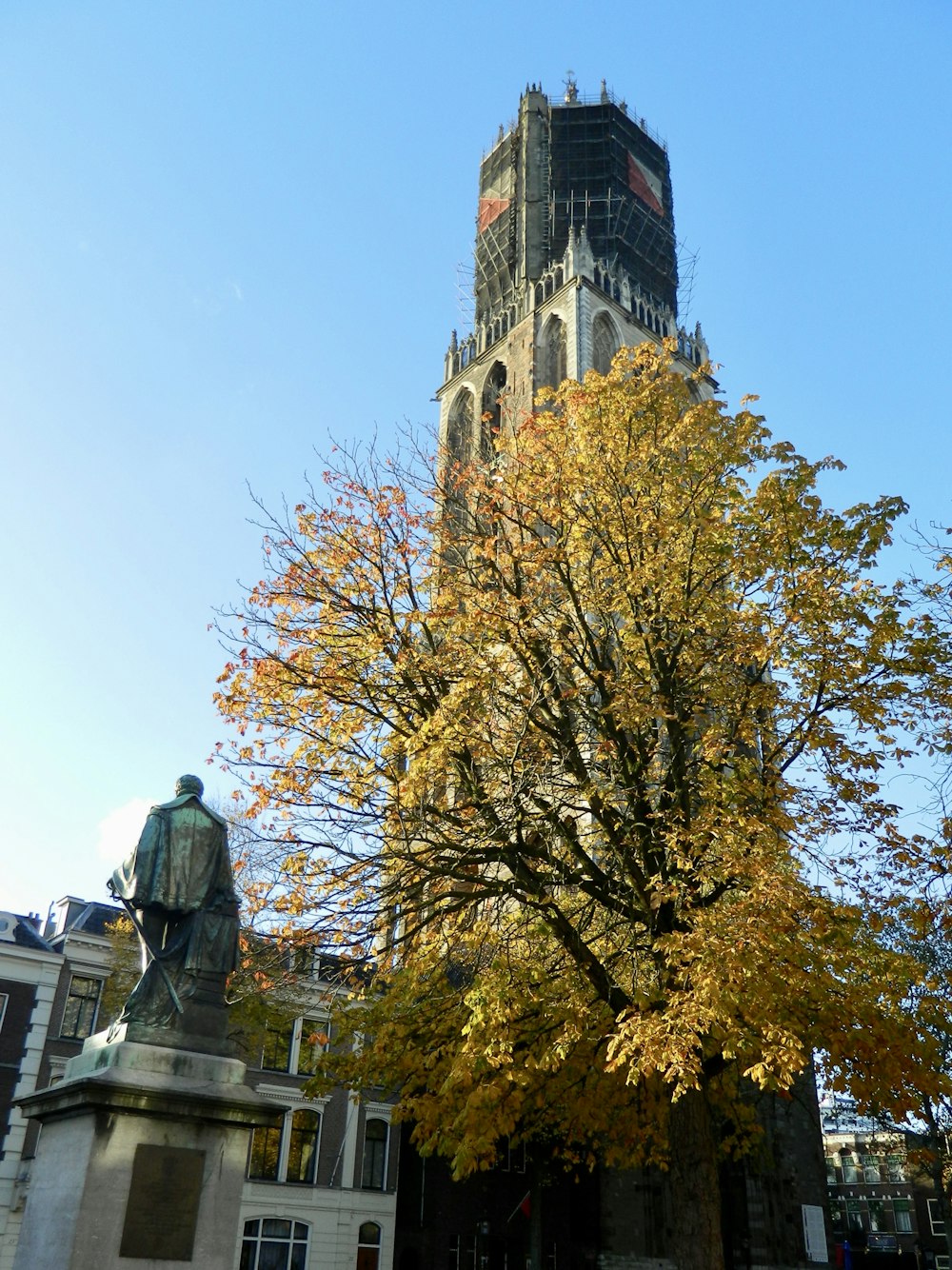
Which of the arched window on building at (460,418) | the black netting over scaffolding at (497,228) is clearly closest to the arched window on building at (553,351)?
the arched window on building at (460,418)

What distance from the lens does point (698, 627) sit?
45.4 ft

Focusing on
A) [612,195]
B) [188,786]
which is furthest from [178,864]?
[612,195]

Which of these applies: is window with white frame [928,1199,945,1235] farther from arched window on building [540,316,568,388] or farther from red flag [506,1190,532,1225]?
arched window on building [540,316,568,388]

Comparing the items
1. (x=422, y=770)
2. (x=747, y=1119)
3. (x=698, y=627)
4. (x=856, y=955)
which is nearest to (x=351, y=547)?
(x=422, y=770)

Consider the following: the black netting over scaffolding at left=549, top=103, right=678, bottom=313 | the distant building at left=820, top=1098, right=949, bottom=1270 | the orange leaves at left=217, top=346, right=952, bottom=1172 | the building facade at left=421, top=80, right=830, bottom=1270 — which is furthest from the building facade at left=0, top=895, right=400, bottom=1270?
the black netting over scaffolding at left=549, top=103, right=678, bottom=313

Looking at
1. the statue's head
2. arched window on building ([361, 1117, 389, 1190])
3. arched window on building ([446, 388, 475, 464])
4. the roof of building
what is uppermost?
arched window on building ([446, 388, 475, 464])

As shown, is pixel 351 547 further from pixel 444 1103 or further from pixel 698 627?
pixel 444 1103

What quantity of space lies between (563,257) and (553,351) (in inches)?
225

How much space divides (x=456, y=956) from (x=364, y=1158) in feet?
68.1

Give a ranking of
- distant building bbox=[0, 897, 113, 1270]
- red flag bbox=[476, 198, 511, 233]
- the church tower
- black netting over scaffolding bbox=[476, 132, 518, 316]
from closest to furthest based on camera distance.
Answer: distant building bbox=[0, 897, 113, 1270]
the church tower
black netting over scaffolding bbox=[476, 132, 518, 316]
red flag bbox=[476, 198, 511, 233]

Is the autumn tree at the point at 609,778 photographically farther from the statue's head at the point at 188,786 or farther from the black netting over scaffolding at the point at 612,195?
the black netting over scaffolding at the point at 612,195

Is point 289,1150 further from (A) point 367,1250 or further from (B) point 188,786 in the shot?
(B) point 188,786

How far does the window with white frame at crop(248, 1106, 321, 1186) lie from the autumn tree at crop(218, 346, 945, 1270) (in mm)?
18453

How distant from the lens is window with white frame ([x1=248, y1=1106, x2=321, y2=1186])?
30.8 metres
